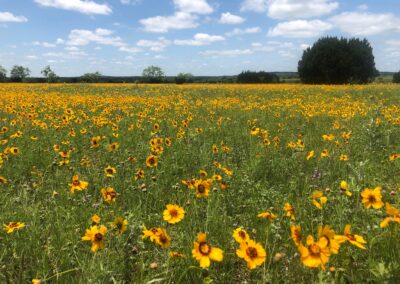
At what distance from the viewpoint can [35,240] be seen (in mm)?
2305

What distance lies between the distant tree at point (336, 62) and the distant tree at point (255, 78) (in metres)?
4.23

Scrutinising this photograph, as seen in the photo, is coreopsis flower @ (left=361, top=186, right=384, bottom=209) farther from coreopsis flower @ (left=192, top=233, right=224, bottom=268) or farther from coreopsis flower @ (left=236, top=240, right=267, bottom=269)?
coreopsis flower @ (left=192, top=233, right=224, bottom=268)

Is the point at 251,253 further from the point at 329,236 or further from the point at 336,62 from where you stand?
the point at 336,62

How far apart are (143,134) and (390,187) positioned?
4.09m

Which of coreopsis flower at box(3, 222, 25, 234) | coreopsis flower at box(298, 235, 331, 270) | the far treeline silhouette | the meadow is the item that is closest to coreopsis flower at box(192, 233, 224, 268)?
the meadow

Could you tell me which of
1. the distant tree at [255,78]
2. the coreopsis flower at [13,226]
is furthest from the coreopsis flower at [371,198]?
the distant tree at [255,78]

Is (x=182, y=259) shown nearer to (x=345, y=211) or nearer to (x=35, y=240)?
(x=35, y=240)

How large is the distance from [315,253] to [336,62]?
49.6 meters

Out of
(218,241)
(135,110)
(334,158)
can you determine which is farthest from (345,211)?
(135,110)

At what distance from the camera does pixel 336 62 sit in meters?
46.5

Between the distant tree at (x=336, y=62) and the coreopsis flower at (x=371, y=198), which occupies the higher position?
the distant tree at (x=336, y=62)

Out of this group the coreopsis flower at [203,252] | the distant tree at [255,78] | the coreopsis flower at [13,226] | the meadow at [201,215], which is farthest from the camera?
the distant tree at [255,78]

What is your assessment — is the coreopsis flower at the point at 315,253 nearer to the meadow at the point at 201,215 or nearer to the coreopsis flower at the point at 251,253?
the meadow at the point at 201,215

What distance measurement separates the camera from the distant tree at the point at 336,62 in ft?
152
